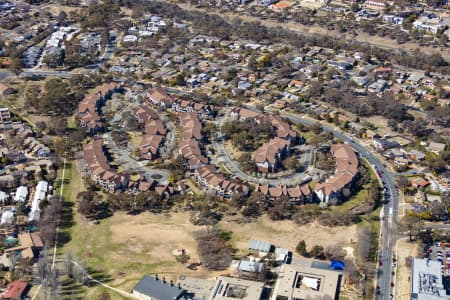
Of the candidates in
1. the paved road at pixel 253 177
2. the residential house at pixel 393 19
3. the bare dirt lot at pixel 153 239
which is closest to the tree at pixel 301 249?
the bare dirt lot at pixel 153 239

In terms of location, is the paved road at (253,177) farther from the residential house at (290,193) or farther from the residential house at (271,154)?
the residential house at (290,193)

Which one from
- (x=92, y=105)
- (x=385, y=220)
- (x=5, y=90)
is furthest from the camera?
(x=5, y=90)

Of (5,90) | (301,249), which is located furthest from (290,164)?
(5,90)

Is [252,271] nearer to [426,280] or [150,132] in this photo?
[426,280]

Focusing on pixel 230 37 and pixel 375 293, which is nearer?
pixel 375 293

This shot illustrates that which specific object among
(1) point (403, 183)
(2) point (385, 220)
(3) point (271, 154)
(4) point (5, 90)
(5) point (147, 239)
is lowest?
(5) point (147, 239)

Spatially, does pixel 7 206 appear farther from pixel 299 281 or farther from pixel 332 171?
pixel 332 171

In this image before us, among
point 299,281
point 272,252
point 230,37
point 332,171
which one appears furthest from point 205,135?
point 230,37
